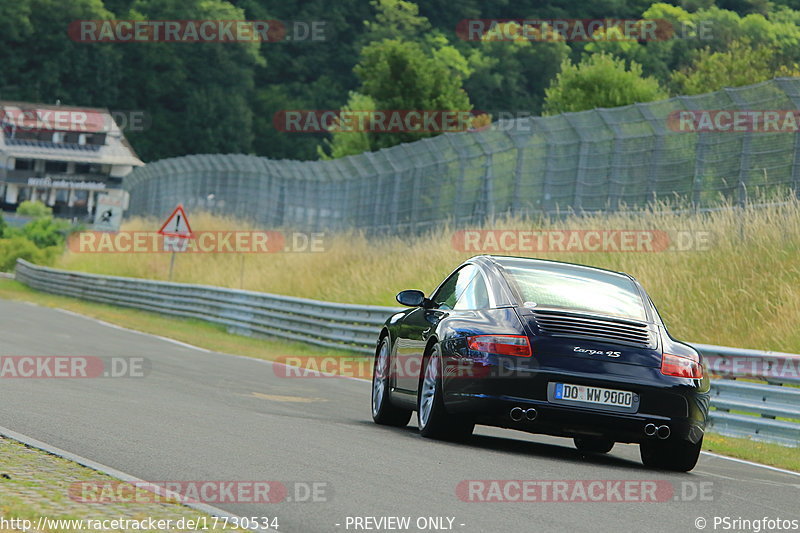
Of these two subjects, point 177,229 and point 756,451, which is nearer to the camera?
point 756,451

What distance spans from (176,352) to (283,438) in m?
11.8

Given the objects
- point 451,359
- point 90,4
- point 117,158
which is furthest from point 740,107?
point 90,4

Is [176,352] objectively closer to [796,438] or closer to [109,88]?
[796,438]

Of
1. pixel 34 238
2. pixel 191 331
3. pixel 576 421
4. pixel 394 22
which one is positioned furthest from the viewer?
pixel 394 22

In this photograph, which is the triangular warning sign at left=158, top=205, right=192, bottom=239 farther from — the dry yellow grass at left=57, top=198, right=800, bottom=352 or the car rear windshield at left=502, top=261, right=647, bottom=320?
the car rear windshield at left=502, top=261, right=647, bottom=320

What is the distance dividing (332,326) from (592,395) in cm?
1440

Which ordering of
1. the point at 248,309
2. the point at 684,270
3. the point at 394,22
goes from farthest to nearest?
the point at 394,22 → the point at 248,309 → the point at 684,270

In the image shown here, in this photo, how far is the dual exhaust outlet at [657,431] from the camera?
953 cm

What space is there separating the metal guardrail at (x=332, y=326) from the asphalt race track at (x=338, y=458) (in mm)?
1573

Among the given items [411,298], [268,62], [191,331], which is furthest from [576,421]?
[268,62]

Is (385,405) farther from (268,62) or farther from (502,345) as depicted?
(268,62)

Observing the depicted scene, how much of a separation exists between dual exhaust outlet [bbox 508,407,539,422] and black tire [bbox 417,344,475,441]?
0.51 meters

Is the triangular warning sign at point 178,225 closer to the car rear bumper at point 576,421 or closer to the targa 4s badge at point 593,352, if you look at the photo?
the car rear bumper at point 576,421

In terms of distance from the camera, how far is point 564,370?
31.2ft
